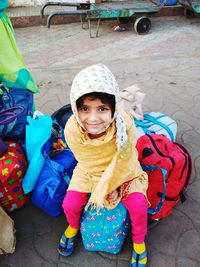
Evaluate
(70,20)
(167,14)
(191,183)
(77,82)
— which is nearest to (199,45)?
(167,14)

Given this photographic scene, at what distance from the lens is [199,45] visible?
4.75 m

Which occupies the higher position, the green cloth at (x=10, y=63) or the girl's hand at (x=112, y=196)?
the green cloth at (x=10, y=63)

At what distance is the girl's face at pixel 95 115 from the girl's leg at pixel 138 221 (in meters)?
0.44

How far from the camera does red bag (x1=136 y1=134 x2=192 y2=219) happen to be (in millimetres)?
1838

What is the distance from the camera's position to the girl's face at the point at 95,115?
1.48 meters

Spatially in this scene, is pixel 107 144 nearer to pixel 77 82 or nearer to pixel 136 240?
pixel 77 82

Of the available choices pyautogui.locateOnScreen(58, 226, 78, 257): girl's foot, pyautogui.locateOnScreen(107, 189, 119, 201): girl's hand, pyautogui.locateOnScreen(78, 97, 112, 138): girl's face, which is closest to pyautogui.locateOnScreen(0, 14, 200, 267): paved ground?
pyautogui.locateOnScreen(58, 226, 78, 257): girl's foot

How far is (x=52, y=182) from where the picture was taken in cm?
187

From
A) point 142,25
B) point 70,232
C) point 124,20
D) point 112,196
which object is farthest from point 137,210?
point 124,20

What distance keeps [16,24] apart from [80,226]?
5170 mm

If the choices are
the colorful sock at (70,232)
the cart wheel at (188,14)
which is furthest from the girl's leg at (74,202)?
the cart wheel at (188,14)

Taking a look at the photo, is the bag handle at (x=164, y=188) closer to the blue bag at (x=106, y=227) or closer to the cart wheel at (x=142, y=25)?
the blue bag at (x=106, y=227)

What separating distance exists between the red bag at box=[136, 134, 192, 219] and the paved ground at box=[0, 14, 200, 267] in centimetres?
20

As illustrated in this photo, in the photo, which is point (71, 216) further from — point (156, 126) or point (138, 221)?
point (156, 126)
